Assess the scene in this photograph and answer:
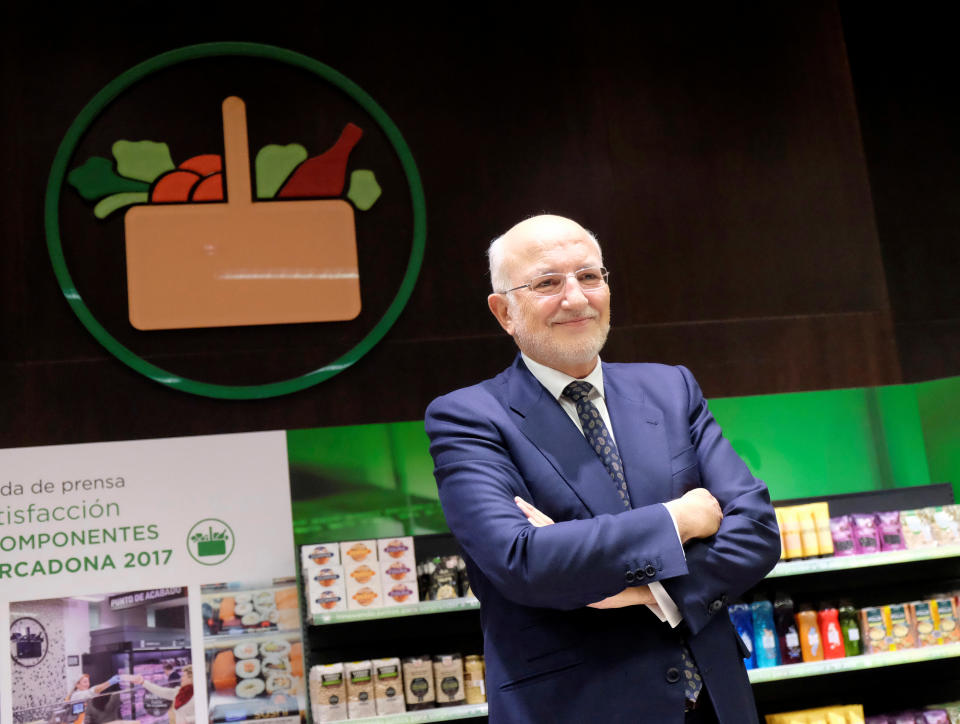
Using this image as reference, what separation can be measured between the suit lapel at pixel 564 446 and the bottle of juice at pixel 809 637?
7.40ft

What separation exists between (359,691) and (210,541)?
93cm

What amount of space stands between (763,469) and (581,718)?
3.01m

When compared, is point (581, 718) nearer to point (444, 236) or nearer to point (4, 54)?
point (444, 236)

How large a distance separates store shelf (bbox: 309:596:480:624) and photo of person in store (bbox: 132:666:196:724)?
73 cm

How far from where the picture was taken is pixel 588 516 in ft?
5.96

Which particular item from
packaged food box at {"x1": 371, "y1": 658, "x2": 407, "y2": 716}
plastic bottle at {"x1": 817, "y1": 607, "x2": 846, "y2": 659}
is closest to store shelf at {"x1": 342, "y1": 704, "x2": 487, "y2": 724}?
packaged food box at {"x1": 371, "y1": 658, "x2": 407, "y2": 716}

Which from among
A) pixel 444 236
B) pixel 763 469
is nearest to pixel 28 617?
pixel 444 236

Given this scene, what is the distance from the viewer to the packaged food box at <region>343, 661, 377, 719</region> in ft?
11.3

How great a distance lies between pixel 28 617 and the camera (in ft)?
12.6

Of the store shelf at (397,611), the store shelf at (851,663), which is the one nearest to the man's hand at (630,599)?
the store shelf at (397,611)

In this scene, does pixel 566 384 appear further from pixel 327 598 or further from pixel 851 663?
pixel 851 663

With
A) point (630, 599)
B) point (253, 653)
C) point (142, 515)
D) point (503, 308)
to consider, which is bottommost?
point (253, 653)

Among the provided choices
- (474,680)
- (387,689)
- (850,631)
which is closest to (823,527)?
(850,631)

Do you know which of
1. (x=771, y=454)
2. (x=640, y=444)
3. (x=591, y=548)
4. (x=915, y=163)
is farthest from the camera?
(x=915, y=163)
